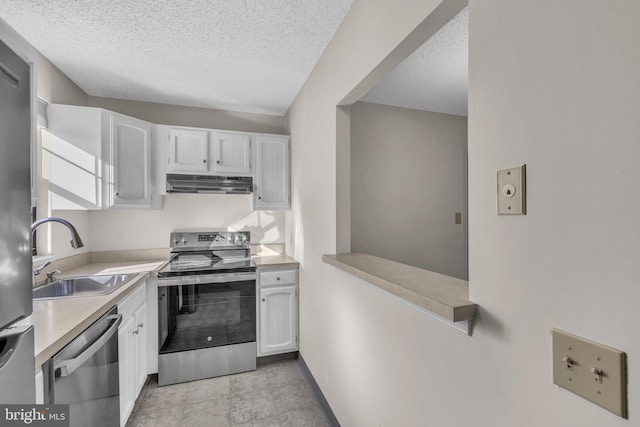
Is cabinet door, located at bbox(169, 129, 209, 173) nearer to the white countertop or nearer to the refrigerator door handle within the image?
the white countertop

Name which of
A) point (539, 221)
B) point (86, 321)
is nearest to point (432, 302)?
point (539, 221)

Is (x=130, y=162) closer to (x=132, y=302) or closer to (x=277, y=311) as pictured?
(x=132, y=302)

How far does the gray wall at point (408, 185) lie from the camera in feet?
8.50

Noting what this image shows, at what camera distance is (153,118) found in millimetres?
2869

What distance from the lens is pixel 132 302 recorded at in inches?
75.6

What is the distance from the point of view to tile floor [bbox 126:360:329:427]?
1.88 meters

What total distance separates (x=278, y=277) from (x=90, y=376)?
145 cm

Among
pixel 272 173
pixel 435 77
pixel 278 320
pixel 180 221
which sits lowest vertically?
pixel 278 320

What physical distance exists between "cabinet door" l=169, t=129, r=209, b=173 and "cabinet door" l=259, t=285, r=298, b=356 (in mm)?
1333

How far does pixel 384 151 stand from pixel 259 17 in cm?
151

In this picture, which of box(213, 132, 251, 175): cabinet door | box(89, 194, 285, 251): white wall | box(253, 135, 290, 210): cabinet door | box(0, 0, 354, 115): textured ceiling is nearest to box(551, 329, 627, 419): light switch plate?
box(0, 0, 354, 115): textured ceiling

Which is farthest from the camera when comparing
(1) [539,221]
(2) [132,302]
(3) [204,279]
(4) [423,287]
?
(3) [204,279]

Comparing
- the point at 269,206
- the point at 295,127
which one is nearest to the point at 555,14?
the point at 295,127

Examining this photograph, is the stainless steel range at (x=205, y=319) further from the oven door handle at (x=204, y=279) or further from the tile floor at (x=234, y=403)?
the tile floor at (x=234, y=403)
